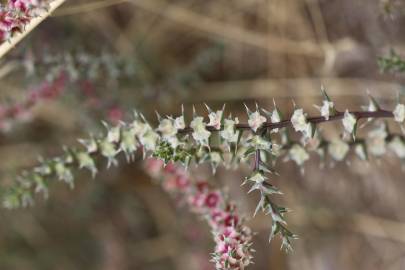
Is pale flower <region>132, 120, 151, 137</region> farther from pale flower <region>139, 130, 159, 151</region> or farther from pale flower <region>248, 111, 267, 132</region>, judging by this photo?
pale flower <region>248, 111, 267, 132</region>

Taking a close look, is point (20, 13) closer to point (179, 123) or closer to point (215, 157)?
point (179, 123)

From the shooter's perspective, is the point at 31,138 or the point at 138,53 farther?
the point at 31,138

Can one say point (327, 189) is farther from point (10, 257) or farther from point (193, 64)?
point (10, 257)

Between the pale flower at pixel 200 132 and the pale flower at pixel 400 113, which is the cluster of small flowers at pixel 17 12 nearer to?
the pale flower at pixel 200 132

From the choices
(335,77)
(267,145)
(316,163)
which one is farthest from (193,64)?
(267,145)

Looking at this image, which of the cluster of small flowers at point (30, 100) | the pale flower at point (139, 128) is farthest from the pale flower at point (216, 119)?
the cluster of small flowers at point (30, 100)

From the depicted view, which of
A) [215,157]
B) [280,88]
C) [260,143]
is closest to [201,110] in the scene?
[280,88]
